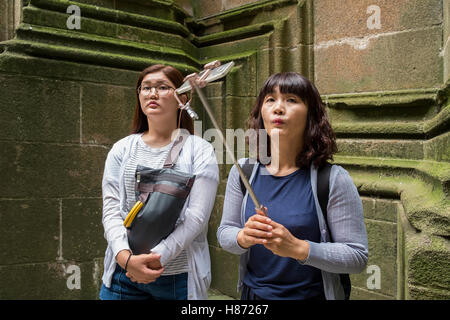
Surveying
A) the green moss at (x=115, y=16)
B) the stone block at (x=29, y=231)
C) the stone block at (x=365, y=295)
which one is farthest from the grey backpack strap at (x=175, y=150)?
the green moss at (x=115, y=16)

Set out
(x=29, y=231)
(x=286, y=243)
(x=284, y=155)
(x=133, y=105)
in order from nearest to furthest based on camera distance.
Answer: (x=286, y=243)
(x=284, y=155)
(x=29, y=231)
(x=133, y=105)

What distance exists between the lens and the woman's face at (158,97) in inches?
59.6

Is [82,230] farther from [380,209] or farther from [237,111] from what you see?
[380,209]

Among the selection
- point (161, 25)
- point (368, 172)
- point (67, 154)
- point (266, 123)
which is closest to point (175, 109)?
point (266, 123)

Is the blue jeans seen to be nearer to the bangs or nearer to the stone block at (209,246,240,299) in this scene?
the bangs

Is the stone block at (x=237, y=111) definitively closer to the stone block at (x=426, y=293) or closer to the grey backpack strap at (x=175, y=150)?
the grey backpack strap at (x=175, y=150)

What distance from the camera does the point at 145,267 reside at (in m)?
1.30

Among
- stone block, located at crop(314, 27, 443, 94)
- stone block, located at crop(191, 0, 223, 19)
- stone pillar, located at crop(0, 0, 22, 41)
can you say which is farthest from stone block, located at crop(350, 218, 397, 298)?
stone pillar, located at crop(0, 0, 22, 41)

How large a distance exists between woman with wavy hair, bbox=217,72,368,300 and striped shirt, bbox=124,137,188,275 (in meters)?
0.31

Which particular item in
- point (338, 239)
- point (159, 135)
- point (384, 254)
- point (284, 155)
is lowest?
point (384, 254)

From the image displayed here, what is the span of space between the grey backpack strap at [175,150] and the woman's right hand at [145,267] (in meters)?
0.37

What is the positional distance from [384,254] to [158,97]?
1.94 m

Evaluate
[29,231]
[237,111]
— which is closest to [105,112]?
[29,231]

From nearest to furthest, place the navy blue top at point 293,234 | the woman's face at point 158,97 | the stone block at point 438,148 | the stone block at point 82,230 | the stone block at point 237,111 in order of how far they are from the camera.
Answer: the navy blue top at point 293,234 < the woman's face at point 158,97 < the stone block at point 438,148 < the stone block at point 82,230 < the stone block at point 237,111
